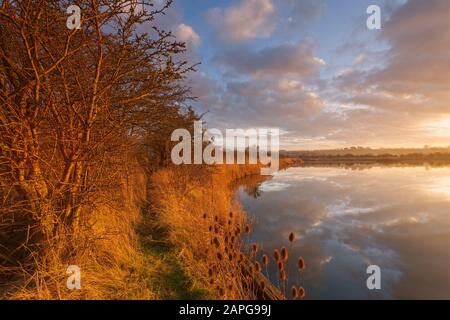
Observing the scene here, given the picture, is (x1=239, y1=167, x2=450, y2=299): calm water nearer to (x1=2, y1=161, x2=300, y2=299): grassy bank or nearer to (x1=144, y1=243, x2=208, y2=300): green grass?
(x1=2, y1=161, x2=300, y2=299): grassy bank

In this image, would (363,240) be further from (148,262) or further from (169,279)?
(148,262)

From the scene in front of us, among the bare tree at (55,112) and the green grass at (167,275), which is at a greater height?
the bare tree at (55,112)

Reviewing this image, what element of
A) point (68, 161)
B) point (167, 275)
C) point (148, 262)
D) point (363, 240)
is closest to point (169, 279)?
point (167, 275)

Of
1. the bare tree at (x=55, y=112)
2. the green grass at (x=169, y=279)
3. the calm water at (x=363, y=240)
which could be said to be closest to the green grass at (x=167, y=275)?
the green grass at (x=169, y=279)

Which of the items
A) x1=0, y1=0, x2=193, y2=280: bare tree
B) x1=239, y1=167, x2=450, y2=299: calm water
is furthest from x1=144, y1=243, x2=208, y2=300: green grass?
x1=239, y1=167, x2=450, y2=299: calm water

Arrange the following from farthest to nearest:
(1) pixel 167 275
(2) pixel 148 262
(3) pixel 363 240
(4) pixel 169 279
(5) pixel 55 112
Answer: (3) pixel 363 240
(2) pixel 148 262
(1) pixel 167 275
(4) pixel 169 279
(5) pixel 55 112

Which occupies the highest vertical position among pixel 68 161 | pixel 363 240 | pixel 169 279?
pixel 68 161

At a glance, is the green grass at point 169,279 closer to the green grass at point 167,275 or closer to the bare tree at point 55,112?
the green grass at point 167,275

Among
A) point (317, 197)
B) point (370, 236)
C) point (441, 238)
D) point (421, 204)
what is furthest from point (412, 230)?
point (317, 197)

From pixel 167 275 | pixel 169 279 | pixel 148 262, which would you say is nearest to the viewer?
pixel 169 279

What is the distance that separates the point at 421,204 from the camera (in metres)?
13.4

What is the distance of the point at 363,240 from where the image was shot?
8.55m

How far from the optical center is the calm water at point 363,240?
233 inches

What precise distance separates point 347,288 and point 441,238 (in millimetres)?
5099
